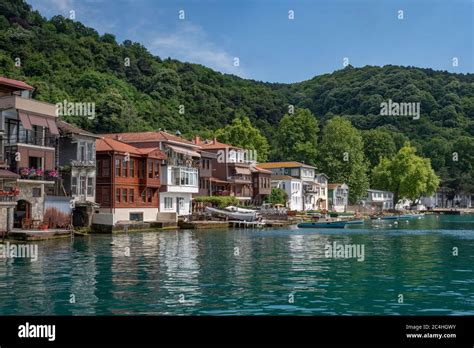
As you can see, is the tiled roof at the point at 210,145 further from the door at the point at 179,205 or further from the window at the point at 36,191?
the window at the point at 36,191

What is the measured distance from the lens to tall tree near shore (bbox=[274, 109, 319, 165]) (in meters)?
109

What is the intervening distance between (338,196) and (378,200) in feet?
78.7

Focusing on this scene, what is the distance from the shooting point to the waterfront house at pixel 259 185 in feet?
284

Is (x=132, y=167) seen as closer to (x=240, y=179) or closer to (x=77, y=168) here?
(x=77, y=168)

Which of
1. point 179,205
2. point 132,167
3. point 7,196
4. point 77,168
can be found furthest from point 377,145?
point 7,196

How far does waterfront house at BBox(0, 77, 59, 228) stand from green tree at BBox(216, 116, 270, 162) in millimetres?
45304

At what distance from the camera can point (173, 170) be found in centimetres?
6366

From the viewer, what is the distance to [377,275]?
22.0 metres

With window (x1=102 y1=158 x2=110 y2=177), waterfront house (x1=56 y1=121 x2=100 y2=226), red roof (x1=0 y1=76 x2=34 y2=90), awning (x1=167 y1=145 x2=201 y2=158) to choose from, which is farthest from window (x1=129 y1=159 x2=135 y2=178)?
red roof (x1=0 y1=76 x2=34 y2=90)

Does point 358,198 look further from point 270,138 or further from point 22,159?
point 22,159

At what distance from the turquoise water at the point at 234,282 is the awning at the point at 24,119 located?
42.4 feet

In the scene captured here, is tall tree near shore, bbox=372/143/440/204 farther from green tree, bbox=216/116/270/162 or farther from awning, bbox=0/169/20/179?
awning, bbox=0/169/20/179
